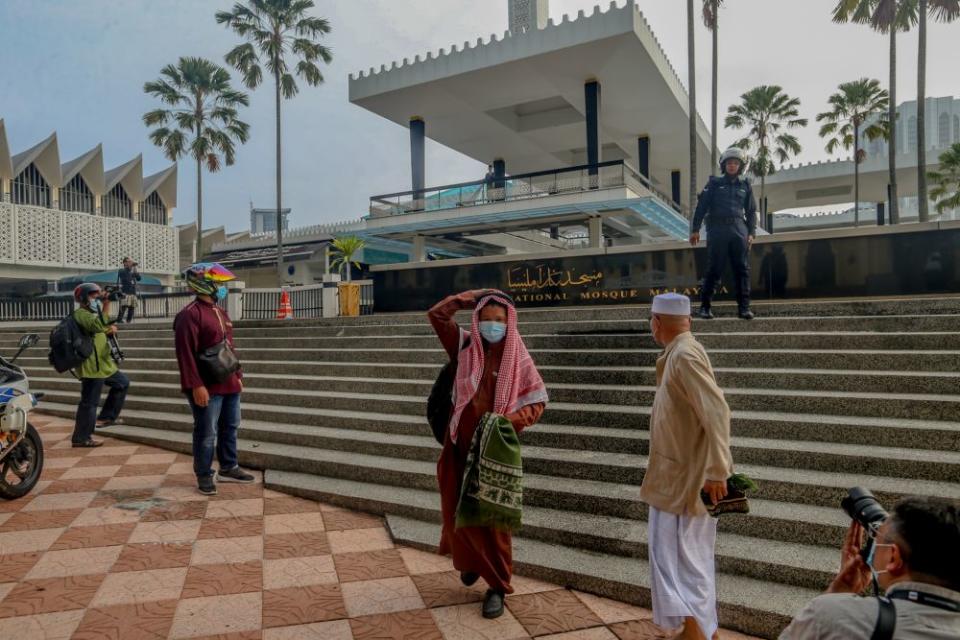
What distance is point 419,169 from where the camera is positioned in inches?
805

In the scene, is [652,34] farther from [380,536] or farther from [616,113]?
[380,536]

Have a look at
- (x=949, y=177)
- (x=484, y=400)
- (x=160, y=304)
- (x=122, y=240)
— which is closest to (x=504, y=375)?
(x=484, y=400)

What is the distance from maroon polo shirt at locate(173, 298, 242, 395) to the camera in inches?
180

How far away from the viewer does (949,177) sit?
23.8 m

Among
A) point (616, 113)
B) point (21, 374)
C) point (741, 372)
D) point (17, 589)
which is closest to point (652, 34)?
point (616, 113)

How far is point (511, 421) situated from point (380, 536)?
1690 mm

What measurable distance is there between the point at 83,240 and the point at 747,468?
35290mm

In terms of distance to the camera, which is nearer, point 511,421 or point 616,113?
point 511,421

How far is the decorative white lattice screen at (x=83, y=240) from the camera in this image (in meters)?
29.5

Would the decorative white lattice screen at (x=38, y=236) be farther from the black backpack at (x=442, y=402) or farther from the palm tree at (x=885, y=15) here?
the palm tree at (x=885, y=15)

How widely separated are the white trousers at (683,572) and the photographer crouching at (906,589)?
1.24 metres

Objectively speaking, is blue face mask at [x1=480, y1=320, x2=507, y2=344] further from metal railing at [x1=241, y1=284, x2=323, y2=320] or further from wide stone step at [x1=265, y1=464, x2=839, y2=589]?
metal railing at [x1=241, y1=284, x2=323, y2=320]

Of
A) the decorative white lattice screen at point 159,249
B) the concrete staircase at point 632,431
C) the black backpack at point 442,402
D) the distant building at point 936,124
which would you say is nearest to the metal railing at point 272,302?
the concrete staircase at point 632,431

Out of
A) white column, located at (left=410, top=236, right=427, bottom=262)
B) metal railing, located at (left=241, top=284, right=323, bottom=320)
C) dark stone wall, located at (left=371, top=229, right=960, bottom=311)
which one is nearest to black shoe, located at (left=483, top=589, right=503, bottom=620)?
dark stone wall, located at (left=371, top=229, right=960, bottom=311)
